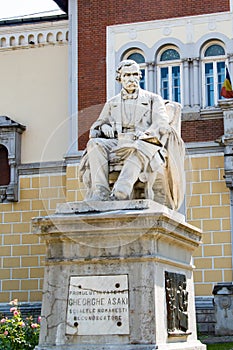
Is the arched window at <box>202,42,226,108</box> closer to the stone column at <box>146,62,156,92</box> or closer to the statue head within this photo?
the stone column at <box>146,62,156,92</box>

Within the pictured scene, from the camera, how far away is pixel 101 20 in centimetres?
2211

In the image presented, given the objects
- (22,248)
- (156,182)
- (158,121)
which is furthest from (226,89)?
(156,182)

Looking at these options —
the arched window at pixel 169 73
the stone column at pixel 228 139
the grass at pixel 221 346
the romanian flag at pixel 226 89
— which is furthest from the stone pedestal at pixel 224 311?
the arched window at pixel 169 73

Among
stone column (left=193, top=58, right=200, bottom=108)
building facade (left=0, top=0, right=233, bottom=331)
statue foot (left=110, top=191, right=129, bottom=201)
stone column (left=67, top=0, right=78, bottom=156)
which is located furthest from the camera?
stone column (left=67, top=0, right=78, bottom=156)

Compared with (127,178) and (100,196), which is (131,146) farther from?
(100,196)

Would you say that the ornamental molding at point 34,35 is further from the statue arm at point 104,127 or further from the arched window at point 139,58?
the statue arm at point 104,127

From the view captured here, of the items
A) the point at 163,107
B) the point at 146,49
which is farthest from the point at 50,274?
the point at 146,49

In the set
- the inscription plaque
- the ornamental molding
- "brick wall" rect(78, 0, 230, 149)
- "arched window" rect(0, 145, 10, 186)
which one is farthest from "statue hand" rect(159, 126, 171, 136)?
the ornamental molding

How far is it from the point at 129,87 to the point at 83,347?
3350mm

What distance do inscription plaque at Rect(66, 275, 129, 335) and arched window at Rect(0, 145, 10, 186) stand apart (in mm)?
14642

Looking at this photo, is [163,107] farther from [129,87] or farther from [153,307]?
[153,307]

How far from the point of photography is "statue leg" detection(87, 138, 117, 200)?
909 cm

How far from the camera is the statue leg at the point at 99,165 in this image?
9.09 metres

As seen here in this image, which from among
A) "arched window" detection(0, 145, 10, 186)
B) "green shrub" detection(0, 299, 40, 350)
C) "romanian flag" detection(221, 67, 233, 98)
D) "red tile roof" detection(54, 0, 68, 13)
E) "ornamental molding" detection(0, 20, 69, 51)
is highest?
"red tile roof" detection(54, 0, 68, 13)
